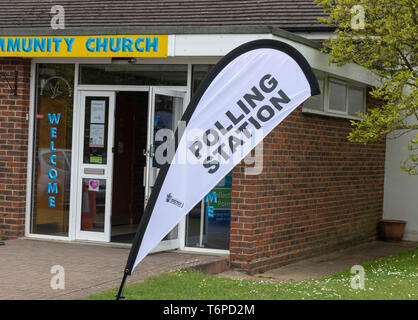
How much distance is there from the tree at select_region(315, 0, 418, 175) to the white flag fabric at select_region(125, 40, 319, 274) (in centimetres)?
357

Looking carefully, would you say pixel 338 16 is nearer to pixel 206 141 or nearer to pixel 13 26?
pixel 206 141

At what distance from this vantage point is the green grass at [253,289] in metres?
7.50

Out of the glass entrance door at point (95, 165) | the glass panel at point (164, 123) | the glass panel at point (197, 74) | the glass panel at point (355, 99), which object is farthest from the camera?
the glass panel at point (355, 99)

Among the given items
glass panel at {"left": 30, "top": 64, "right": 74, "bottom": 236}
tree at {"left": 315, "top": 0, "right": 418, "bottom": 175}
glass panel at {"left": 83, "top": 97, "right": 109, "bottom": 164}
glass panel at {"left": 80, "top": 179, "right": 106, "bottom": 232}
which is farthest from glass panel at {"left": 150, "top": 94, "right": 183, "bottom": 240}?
tree at {"left": 315, "top": 0, "right": 418, "bottom": 175}

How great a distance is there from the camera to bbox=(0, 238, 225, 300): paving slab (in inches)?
297

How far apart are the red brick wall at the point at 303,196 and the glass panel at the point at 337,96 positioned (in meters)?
0.24

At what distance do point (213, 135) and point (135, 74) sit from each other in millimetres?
4340

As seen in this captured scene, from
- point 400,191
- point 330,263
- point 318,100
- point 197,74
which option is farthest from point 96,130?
point 400,191

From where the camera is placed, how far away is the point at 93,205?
36.5ft

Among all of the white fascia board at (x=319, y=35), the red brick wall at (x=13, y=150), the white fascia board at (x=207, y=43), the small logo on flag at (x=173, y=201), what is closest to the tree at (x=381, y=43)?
the white fascia board at (x=319, y=35)

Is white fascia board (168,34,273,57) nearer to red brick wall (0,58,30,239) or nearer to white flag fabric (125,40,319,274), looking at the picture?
white flag fabric (125,40,319,274)

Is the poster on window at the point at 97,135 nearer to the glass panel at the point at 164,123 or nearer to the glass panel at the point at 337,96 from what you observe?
the glass panel at the point at 164,123

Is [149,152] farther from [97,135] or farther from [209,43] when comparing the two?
[209,43]

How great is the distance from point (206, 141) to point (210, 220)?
3955mm
